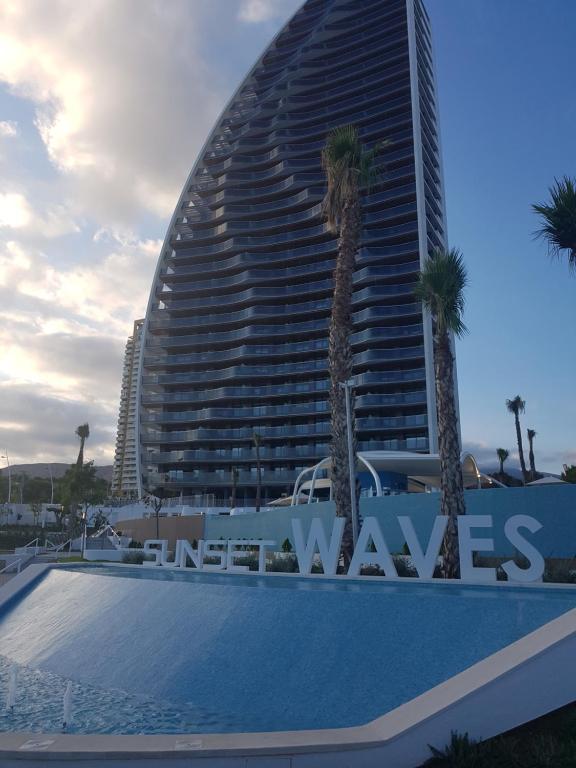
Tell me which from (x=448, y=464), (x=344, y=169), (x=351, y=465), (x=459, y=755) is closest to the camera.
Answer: (x=459, y=755)

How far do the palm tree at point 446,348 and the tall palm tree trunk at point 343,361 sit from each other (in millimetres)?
2838

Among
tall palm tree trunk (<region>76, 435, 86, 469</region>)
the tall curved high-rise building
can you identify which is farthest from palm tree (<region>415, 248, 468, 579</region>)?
tall palm tree trunk (<region>76, 435, 86, 469</region>)

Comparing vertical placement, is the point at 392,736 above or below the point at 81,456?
below

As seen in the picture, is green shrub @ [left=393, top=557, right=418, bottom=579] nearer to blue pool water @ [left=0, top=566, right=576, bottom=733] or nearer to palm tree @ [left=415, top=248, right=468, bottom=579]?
palm tree @ [left=415, top=248, right=468, bottom=579]

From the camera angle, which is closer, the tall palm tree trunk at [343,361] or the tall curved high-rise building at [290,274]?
the tall palm tree trunk at [343,361]

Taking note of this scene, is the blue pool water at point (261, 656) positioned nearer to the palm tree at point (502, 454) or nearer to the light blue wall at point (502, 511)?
the light blue wall at point (502, 511)

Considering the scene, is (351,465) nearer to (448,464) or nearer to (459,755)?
(448,464)

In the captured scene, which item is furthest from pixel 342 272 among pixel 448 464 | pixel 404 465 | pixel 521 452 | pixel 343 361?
pixel 521 452

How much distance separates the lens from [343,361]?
80.9 feet

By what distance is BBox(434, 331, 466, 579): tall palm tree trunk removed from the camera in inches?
826

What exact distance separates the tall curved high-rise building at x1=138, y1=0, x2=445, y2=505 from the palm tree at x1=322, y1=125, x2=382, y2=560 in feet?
161

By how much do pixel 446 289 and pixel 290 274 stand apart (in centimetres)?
7071

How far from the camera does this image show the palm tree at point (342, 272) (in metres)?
23.8

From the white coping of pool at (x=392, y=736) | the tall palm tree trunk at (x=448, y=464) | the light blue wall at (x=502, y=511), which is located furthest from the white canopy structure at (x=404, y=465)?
the white coping of pool at (x=392, y=736)
